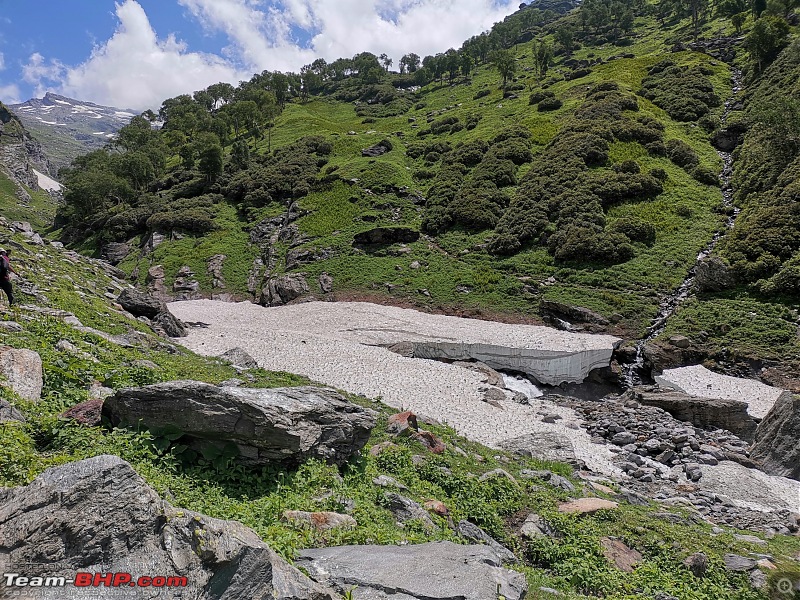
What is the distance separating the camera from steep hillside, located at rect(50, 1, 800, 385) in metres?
37.9

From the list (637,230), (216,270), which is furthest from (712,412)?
(216,270)

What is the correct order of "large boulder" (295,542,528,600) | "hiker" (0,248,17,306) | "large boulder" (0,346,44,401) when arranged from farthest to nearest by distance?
"hiker" (0,248,17,306)
"large boulder" (0,346,44,401)
"large boulder" (295,542,528,600)

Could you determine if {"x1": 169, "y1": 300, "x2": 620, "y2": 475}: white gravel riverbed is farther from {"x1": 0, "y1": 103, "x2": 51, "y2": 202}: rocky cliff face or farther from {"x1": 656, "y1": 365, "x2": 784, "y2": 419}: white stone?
{"x1": 0, "y1": 103, "x2": 51, "y2": 202}: rocky cliff face

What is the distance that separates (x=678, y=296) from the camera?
3656 centimetres

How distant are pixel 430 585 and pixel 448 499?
513 cm

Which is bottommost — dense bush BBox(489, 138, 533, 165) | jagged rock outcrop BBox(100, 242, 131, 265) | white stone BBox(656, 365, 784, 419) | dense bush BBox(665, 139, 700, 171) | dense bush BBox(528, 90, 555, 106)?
white stone BBox(656, 365, 784, 419)

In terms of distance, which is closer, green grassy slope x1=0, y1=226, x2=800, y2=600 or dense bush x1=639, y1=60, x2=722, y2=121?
green grassy slope x1=0, y1=226, x2=800, y2=600

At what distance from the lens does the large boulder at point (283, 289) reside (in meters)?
45.8

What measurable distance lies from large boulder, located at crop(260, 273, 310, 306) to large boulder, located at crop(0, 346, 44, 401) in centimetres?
3605

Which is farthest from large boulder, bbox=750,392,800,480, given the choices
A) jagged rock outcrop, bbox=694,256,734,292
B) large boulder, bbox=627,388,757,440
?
jagged rock outcrop, bbox=694,256,734,292

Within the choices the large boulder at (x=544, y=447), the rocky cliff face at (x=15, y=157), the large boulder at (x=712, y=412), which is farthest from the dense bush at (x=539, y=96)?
the rocky cliff face at (x=15, y=157)

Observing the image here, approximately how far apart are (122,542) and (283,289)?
43267 millimetres

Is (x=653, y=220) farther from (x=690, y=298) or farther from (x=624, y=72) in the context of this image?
(x=624, y=72)

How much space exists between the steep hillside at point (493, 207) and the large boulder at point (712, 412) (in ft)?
26.2
